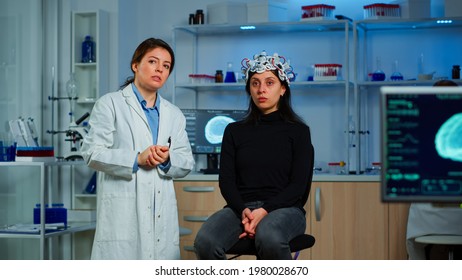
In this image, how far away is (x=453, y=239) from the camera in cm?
355

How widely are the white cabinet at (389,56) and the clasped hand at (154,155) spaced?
2.22 m

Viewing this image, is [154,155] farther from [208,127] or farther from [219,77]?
[219,77]

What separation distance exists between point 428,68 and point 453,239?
1.54 m

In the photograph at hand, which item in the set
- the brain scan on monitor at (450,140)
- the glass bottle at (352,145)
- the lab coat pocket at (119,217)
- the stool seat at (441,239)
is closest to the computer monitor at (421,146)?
the brain scan on monitor at (450,140)

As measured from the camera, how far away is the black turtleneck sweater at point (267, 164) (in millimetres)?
2666

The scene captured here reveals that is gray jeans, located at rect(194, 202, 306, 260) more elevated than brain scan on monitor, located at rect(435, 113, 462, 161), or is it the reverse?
brain scan on monitor, located at rect(435, 113, 462, 161)

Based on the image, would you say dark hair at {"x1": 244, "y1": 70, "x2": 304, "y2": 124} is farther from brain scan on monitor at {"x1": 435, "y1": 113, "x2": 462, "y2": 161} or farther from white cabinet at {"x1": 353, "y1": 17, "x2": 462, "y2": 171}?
white cabinet at {"x1": 353, "y1": 17, "x2": 462, "y2": 171}

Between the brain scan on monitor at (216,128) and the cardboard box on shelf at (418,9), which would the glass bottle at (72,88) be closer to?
the brain scan on monitor at (216,128)

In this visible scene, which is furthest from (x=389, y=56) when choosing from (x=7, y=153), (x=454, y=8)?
(x=7, y=153)

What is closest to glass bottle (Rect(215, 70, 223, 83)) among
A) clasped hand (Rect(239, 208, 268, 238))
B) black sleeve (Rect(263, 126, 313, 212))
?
black sleeve (Rect(263, 126, 313, 212))

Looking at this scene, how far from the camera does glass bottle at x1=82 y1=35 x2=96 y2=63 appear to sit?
16.0ft

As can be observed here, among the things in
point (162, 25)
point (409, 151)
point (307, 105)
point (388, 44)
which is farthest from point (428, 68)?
point (409, 151)

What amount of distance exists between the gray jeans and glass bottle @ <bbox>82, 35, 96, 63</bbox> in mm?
2536

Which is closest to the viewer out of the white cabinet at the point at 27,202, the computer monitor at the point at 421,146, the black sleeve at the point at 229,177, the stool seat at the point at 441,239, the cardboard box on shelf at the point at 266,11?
the computer monitor at the point at 421,146
